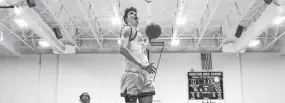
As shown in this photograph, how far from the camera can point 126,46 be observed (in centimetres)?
262

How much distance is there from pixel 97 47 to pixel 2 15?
432cm

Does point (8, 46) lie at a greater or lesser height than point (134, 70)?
greater

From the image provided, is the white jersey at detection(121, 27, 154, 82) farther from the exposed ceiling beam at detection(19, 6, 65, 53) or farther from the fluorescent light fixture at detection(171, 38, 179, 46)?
the fluorescent light fixture at detection(171, 38, 179, 46)

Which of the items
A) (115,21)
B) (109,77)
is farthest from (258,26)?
(109,77)

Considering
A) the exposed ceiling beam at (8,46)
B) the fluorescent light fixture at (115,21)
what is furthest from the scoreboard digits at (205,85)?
the exposed ceiling beam at (8,46)

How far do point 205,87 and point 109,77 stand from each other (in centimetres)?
406

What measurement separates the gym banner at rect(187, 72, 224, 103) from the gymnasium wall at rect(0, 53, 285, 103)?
249 mm

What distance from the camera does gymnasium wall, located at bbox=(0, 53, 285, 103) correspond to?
47.2ft

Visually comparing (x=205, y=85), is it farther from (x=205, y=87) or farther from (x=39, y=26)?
(x=39, y=26)

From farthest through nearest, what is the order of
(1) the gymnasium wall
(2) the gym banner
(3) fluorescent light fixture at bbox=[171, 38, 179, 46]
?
(1) the gymnasium wall < (2) the gym banner < (3) fluorescent light fixture at bbox=[171, 38, 179, 46]

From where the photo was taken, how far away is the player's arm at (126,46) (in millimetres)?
2586

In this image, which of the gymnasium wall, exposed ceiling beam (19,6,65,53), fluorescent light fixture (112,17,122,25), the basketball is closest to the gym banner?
the gymnasium wall

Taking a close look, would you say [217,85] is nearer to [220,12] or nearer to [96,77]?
[220,12]

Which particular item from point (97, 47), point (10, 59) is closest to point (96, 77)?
point (97, 47)
